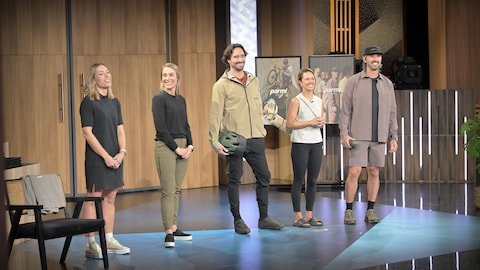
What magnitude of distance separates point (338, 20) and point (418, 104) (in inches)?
75.6

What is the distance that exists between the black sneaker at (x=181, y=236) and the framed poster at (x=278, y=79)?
387 cm

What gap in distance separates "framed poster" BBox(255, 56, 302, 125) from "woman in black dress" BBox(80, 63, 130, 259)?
4.58m

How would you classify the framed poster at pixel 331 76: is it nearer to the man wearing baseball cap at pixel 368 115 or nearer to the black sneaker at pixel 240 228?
the man wearing baseball cap at pixel 368 115

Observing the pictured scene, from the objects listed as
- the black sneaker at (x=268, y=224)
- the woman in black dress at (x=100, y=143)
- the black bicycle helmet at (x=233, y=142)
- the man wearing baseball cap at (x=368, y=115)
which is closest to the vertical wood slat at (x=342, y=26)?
the man wearing baseball cap at (x=368, y=115)

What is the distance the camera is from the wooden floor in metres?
4.91

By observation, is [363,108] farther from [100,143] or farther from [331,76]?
[331,76]

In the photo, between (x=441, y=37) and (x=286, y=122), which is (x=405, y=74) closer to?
(x=441, y=37)

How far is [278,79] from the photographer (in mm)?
9609

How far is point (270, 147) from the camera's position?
10562 mm

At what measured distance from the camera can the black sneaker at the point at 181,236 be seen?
5.86 m

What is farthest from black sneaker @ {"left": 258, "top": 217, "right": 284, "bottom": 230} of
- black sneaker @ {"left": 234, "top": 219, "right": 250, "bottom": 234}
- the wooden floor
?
black sneaker @ {"left": 234, "top": 219, "right": 250, "bottom": 234}

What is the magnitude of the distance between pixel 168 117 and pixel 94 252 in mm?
1155

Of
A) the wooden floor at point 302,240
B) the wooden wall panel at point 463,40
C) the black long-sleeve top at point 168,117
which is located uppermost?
the wooden wall panel at point 463,40

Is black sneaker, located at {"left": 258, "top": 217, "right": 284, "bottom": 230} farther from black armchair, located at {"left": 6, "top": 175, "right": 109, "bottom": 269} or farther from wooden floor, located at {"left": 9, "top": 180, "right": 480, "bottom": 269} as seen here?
black armchair, located at {"left": 6, "top": 175, "right": 109, "bottom": 269}
